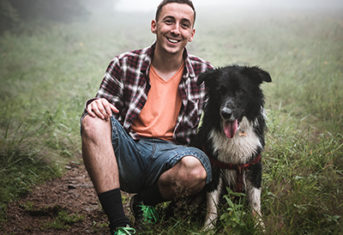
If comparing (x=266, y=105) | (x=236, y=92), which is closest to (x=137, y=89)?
(x=236, y=92)

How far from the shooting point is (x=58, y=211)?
2.77 meters

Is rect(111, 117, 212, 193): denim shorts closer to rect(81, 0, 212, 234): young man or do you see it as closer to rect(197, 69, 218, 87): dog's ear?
rect(81, 0, 212, 234): young man

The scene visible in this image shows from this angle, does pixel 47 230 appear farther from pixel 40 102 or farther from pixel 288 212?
pixel 40 102

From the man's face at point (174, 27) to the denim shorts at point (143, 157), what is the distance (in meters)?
0.95

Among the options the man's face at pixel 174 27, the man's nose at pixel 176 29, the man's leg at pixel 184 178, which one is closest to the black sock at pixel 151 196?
the man's leg at pixel 184 178

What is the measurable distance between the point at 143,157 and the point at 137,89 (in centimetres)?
68

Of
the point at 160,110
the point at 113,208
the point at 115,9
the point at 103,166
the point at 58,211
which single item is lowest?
the point at 58,211

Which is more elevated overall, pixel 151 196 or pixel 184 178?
pixel 184 178

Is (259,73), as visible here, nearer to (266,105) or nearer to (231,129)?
(231,129)

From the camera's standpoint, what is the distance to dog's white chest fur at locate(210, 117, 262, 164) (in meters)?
2.35

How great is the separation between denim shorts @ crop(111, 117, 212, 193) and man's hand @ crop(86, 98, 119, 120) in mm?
115

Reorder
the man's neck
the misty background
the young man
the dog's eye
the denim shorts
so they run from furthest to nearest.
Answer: the misty background < the man's neck < the dog's eye < the denim shorts < the young man

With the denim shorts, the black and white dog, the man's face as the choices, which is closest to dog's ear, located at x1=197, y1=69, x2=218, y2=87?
the black and white dog

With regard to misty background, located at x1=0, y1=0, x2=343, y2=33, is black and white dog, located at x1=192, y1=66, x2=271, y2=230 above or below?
below
